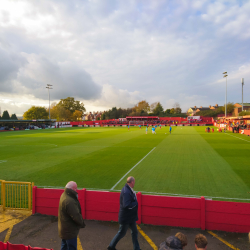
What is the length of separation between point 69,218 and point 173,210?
3.33m

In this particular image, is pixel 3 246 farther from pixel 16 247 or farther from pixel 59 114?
pixel 59 114

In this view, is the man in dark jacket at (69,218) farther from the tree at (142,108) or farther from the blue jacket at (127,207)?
the tree at (142,108)

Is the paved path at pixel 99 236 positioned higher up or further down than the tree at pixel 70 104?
further down

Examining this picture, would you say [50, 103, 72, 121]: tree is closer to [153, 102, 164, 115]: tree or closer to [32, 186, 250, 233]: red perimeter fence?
[153, 102, 164, 115]: tree

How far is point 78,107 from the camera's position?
122 m

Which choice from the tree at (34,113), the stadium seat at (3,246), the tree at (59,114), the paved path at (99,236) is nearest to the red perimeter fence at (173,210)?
the paved path at (99,236)

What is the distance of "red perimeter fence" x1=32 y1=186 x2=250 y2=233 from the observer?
571 centimetres

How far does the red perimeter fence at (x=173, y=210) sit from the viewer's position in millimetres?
5711

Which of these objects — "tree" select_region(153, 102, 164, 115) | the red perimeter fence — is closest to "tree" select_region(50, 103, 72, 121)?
"tree" select_region(153, 102, 164, 115)

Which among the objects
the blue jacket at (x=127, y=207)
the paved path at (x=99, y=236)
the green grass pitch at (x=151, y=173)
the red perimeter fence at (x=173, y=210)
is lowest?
the paved path at (x=99, y=236)

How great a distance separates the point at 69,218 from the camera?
4.09 metres

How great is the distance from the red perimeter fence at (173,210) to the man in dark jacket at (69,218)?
236 cm

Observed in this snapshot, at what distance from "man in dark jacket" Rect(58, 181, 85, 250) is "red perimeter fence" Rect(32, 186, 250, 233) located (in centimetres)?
236

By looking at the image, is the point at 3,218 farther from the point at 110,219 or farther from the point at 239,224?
the point at 239,224
